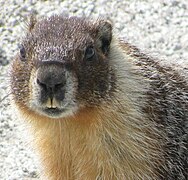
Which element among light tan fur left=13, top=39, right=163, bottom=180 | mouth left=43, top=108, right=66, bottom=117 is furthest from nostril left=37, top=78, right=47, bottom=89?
light tan fur left=13, top=39, right=163, bottom=180

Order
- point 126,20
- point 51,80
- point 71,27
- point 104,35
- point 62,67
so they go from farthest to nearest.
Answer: point 126,20 → point 104,35 → point 71,27 → point 62,67 → point 51,80

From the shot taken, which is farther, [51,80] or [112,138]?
[112,138]

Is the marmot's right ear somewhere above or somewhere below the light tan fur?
above

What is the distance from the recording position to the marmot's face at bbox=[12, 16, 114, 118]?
5488 millimetres

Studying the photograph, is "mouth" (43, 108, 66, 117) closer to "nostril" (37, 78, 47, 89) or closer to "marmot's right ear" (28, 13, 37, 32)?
"nostril" (37, 78, 47, 89)

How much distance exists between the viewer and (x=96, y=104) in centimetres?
574

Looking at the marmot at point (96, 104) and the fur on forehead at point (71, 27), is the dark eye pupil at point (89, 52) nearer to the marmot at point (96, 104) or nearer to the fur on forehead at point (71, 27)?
the marmot at point (96, 104)

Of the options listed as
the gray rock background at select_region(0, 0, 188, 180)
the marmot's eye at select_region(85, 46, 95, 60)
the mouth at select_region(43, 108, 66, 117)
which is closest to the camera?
the mouth at select_region(43, 108, 66, 117)

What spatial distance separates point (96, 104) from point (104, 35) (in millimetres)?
561

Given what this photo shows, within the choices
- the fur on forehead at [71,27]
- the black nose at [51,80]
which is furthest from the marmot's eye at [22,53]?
the black nose at [51,80]

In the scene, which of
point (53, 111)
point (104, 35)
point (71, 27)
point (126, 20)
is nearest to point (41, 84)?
point (53, 111)

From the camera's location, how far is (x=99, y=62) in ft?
19.2

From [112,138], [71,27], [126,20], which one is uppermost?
[71,27]

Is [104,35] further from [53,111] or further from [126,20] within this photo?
[126,20]
